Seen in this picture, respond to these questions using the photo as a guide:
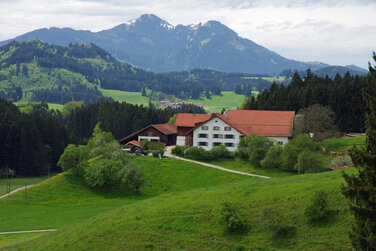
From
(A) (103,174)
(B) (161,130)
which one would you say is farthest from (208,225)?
(B) (161,130)

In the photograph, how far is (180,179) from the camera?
7338cm

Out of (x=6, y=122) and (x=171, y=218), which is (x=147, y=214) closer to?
(x=171, y=218)

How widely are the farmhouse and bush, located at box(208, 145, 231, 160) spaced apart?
18.5 feet

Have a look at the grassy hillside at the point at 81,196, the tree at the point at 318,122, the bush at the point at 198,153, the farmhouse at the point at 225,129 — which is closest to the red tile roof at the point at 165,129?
the farmhouse at the point at 225,129

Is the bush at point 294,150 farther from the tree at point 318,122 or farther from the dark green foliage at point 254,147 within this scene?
the tree at point 318,122

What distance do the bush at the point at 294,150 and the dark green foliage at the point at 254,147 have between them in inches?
178

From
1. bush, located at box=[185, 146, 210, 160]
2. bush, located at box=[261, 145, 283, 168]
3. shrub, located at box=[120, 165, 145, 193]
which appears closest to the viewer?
shrub, located at box=[120, 165, 145, 193]

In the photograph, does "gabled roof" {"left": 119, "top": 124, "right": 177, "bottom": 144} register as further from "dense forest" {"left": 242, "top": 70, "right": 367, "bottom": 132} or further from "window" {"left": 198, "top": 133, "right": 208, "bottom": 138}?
"dense forest" {"left": 242, "top": 70, "right": 367, "bottom": 132}

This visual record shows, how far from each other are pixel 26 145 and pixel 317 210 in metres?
103

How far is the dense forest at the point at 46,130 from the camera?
4662 inches

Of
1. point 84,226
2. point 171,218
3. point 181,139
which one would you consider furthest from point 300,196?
point 181,139

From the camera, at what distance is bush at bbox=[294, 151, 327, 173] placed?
229ft

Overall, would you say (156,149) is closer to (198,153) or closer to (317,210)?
(198,153)

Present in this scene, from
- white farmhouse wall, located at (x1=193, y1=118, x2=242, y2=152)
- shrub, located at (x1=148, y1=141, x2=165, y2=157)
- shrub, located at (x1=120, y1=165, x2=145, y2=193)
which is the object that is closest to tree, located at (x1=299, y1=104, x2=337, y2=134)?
white farmhouse wall, located at (x1=193, y1=118, x2=242, y2=152)
